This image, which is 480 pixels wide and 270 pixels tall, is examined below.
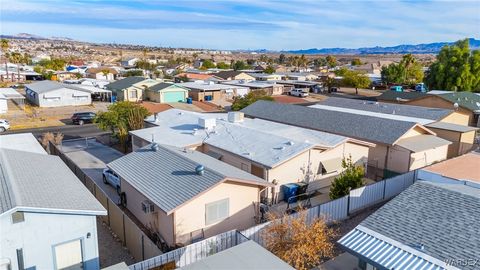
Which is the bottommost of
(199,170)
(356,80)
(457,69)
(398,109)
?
(199,170)

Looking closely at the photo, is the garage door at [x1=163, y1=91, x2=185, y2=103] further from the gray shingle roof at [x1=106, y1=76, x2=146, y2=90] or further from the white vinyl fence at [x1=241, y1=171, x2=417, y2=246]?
the white vinyl fence at [x1=241, y1=171, x2=417, y2=246]

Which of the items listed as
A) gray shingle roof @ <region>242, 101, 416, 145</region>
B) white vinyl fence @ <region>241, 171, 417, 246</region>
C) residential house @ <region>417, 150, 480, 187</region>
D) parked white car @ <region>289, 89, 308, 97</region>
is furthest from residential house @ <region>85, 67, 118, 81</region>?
residential house @ <region>417, 150, 480, 187</region>

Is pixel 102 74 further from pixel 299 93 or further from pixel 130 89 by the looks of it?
pixel 299 93

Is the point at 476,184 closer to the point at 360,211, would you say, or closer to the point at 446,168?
the point at 446,168

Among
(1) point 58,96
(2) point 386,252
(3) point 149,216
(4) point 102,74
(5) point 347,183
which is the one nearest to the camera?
(2) point 386,252

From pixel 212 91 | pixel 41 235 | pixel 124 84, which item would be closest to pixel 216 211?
pixel 41 235

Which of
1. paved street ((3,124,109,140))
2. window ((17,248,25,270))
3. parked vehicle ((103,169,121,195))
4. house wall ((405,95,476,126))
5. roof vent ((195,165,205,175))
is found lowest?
paved street ((3,124,109,140))

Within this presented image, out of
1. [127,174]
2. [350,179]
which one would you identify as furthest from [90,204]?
[350,179]
